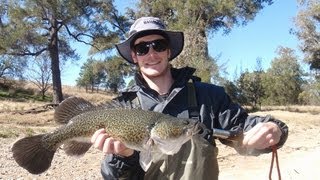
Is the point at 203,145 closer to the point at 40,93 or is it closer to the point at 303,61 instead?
the point at 303,61

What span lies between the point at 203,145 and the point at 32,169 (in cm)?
97

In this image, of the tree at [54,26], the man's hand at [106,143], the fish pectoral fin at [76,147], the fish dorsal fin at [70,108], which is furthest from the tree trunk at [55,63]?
the man's hand at [106,143]

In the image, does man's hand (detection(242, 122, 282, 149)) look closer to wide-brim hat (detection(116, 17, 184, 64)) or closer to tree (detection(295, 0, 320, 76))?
wide-brim hat (detection(116, 17, 184, 64))

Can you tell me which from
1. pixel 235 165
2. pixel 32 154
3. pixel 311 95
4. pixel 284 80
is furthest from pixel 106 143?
pixel 284 80

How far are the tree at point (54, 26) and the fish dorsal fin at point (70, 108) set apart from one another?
22608mm

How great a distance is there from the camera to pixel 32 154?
2.74 m

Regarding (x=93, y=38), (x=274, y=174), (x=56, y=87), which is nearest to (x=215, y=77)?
(x=93, y=38)

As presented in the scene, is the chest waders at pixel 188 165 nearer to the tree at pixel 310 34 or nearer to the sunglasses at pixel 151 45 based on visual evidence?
the sunglasses at pixel 151 45

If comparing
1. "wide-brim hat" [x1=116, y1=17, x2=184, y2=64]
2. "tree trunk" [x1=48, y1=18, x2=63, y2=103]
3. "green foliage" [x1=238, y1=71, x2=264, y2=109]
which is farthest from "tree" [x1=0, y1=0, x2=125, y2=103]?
"wide-brim hat" [x1=116, y1=17, x2=184, y2=64]

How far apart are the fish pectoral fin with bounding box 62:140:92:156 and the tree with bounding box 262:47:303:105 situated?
30.5 metres

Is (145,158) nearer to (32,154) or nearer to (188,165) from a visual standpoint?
(188,165)

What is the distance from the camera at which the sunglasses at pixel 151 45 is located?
303 centimetres

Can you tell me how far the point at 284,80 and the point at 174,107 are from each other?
113 ft

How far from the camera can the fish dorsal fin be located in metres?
2.80
